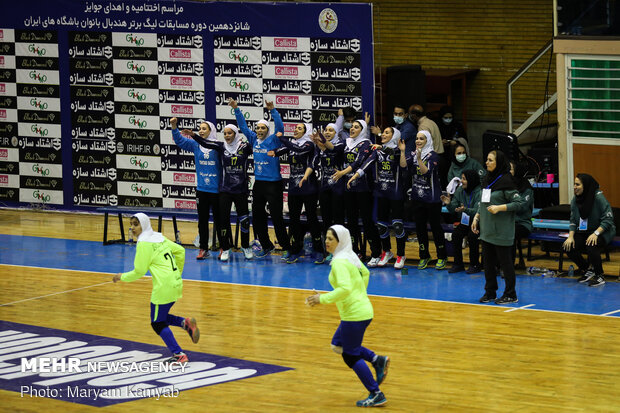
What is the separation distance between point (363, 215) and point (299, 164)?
134cm

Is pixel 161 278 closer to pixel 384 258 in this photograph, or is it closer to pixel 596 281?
pixel 384 258

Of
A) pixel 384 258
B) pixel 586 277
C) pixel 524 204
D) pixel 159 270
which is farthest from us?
pixel 384 258

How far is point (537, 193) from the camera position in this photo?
17.7m

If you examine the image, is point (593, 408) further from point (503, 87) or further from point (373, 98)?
point (503, 87)

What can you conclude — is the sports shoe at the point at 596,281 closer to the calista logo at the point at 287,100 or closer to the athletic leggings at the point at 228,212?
the athletic leggings at the point at 228,212

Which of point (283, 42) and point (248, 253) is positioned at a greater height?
point (283, 42)

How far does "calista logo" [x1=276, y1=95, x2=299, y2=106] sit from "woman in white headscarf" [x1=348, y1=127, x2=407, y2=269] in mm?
3167

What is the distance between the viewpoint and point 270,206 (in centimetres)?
1598

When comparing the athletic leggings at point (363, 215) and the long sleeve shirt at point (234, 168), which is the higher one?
the long sleeve shirt at point (234, 168)

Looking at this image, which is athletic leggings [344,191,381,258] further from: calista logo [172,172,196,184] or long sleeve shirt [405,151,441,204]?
calista logo [172,172,196,184]

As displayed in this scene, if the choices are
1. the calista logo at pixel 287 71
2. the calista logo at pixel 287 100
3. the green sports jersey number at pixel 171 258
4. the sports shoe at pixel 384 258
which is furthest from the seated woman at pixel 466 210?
the green sports jersey number at pixel 171 258

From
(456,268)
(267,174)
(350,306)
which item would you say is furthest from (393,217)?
(350,306)

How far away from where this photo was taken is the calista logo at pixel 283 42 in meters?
18.1

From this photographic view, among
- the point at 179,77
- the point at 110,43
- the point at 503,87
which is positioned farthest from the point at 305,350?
the point at 503,87
